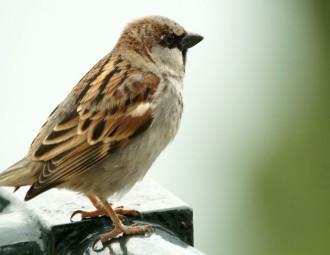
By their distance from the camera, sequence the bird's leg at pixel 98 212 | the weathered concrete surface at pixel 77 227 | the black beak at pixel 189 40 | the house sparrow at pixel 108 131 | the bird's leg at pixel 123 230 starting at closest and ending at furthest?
the weathered concrete surface at pixel 77 227, the bird's leg at pixel 123 230, the bird's leg at pixel 98 212, the house sparrow at pixel 108 131, the black beak at pixel 189 40

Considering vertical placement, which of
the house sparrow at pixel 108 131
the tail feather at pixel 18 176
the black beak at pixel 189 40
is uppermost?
the black beak at pixel 189 40

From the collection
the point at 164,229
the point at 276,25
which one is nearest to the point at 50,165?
the point at 164,229

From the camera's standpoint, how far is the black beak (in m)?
5.38

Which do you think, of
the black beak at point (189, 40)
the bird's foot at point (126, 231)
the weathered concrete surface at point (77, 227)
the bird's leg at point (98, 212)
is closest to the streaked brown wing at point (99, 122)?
the bird's leg at point (98, 212)

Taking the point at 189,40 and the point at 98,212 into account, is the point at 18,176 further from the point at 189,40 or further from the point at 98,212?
the point at 189,40

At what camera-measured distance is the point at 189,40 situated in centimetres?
539

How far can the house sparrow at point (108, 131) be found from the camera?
4.79m

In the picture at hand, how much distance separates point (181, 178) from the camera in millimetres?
7559

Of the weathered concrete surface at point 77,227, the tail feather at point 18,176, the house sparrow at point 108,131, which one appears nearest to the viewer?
the weathered concrete surface at point 77,227

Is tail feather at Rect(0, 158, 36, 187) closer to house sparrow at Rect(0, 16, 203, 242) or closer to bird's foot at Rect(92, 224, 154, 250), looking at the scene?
house sparrow at Rect(0, 16, 203, 242)

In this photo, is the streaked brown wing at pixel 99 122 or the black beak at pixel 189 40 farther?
the black beak at pixel 189 40

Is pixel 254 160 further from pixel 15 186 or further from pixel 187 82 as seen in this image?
pixel 15 186

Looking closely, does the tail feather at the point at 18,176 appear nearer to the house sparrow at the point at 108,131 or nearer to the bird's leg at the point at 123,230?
the house sparrow at the point at 108,131

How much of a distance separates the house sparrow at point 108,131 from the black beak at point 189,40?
166mm
